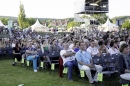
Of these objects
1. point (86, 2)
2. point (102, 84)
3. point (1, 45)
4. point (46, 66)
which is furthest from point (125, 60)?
point (86, 2)

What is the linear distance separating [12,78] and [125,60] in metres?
4.45

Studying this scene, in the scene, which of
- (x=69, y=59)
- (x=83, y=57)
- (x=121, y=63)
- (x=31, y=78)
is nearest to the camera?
(x=121, y=63)

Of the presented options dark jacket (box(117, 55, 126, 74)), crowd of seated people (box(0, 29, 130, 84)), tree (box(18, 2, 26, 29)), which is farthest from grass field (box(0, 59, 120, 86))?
tree (box(18, 2, 26, 29))

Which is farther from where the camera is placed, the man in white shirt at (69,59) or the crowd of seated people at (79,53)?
the man in white shirt at (69,59)

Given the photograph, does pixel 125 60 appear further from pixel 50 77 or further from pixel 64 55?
pixel 50 77

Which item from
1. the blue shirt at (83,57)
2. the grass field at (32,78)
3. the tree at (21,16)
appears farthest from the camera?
the tree at (21,16)

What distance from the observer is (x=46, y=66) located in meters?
9.71

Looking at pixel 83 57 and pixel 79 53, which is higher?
pixel 79 53

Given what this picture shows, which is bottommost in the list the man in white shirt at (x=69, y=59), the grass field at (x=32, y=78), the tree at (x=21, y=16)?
the grass field at (x=32, y=78)

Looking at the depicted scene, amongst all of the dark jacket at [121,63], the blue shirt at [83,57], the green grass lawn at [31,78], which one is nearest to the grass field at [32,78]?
the green grass lawn at [31,78]

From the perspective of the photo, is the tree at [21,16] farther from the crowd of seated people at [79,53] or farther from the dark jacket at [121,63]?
the dark jacket at [121,63]

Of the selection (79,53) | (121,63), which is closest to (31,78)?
(79,53)

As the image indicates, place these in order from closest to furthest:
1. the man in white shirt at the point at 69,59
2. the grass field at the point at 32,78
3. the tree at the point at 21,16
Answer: the grass field at the point at 32,78
the man in white shirt at the point at 69,59
the tree at the point at 21,16

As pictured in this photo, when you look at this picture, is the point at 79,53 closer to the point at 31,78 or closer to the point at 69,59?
the point at 69,59
